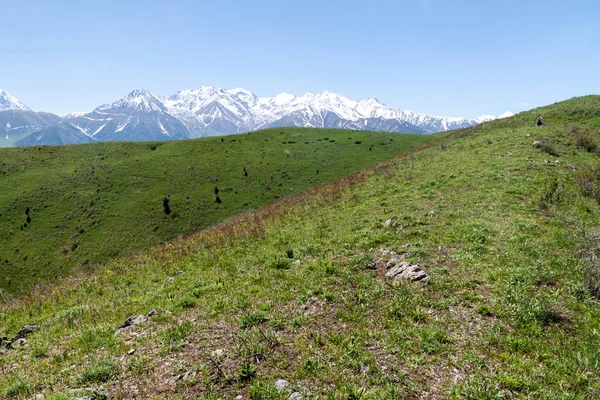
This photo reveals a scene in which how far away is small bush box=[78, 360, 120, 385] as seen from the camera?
7.49 metres

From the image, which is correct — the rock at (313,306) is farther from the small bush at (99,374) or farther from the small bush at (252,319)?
the small bush at (99,374)

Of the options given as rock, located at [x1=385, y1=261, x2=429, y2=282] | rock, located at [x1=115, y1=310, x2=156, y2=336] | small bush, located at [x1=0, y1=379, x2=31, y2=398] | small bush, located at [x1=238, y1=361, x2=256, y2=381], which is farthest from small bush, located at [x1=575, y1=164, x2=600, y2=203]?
small bush, located at [x1=0, y1=379, x2=31, y2=398]

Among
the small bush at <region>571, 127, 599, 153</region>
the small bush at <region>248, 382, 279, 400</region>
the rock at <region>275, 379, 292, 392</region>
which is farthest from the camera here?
the small bush at <region>571, 127, 599, 153</region>

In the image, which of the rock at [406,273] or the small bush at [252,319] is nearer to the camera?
the small bush at [252,319]

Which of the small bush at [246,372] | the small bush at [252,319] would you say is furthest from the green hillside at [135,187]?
the small bush at [246,372]

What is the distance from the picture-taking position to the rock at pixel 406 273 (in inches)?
435

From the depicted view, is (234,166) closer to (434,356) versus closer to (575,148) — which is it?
(575,148)

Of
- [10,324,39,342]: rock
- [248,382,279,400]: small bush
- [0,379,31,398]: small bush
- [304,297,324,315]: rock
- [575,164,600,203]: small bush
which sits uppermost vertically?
[575,164,600,203]: small bush

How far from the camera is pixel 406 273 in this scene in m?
11.4

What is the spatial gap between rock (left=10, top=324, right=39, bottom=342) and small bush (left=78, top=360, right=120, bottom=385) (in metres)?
5.91

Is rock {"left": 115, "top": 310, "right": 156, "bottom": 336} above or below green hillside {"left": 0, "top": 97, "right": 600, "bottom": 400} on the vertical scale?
below

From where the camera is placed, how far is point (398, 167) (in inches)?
1377

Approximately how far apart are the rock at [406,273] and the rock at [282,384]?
6181mm

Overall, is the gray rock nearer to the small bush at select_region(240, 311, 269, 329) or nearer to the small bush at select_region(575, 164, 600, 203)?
the small bush at select_region(240, 311, 269, 329)
